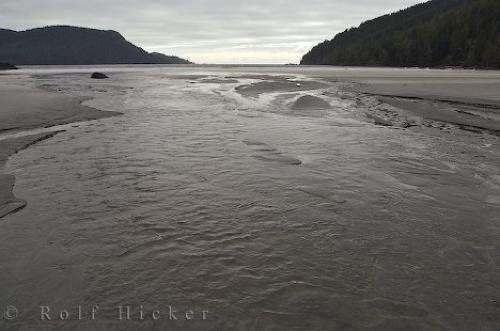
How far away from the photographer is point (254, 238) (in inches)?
223

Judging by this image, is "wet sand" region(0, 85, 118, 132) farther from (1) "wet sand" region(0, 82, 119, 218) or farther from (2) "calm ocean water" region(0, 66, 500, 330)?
(2) "calm ocean water" region(0, 66, 500, 330)

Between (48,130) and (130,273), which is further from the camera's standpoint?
(48,130)

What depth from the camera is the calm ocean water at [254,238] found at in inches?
157

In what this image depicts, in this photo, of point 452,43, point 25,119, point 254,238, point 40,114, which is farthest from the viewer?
point 452,43

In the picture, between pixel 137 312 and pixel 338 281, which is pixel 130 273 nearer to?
pixel 137 312

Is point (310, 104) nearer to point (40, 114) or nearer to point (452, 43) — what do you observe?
point (40, 114)

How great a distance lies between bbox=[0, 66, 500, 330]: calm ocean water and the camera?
3977mm

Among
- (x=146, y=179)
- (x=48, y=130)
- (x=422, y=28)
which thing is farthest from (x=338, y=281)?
(x=422, y=28)

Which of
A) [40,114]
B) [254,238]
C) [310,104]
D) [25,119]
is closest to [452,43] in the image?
[310,104]

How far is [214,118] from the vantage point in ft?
58.5

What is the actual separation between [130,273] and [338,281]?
105 inches

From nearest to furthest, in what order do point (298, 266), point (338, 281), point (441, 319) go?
1. point (441, 319)
2. point (338, 281)
3. point (298, 266)

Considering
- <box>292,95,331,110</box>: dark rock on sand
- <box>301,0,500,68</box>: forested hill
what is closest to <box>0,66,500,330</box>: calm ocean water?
<box>292,95,331,110</box>: dark rock on sand

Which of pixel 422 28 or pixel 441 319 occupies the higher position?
pixel 422 28
